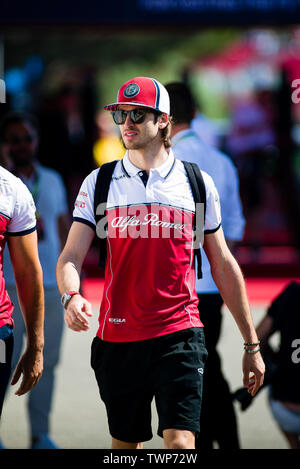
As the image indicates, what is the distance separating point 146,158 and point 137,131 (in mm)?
150

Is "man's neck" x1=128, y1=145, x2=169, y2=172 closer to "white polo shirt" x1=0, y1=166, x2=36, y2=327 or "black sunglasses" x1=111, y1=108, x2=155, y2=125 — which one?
"black sunglasses" x1=111, y1=108, x2=155, y2=125

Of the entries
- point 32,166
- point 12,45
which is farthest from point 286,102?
point 12,45

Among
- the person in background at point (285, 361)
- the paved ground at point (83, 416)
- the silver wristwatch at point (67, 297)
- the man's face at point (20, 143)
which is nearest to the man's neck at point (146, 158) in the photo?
the silver wristwatch at point (67, 297)

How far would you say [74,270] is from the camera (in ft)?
14.0

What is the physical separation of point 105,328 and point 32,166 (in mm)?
2062

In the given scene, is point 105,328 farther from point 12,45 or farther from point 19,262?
point 12,45

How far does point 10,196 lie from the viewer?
4145mm

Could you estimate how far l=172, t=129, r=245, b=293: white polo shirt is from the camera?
5.56m

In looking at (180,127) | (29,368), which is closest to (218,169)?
(180,127)

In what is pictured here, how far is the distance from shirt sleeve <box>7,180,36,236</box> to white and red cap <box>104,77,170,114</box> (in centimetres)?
60

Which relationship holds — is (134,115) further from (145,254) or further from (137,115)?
(145,254)

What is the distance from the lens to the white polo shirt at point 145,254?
4.31 metres

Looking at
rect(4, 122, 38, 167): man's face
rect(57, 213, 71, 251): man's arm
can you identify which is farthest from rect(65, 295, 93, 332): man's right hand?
rect(57, 213, 71, 251): man's arm

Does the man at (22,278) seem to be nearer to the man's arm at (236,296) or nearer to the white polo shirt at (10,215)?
the white polo shirt at (10,215)
